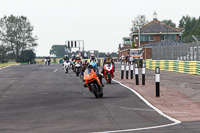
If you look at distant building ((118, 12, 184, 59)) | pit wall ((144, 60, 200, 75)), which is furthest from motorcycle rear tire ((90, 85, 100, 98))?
distant building ((118, 12, 184, 59))

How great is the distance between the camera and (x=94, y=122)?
8.82 meters

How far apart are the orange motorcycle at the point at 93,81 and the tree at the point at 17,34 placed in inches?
4023

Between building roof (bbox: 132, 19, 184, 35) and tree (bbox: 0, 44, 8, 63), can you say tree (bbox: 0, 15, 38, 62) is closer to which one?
tree (bbox: 0, 44, 8, 63)

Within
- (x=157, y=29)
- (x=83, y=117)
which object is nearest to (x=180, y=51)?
(x=83, y=117)

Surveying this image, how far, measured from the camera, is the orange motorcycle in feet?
46.5

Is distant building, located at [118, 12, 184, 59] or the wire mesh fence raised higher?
distant building, located at [118, 12, 184, 59]

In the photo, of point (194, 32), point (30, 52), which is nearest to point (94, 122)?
point (30, 52)

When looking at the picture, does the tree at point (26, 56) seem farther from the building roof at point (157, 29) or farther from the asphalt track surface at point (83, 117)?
the asphalt track surface at point (83, 117)

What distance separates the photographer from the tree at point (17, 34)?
11519 cm

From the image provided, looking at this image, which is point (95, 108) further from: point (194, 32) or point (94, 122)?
point (194, 32)

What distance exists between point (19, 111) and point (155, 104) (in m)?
4.00

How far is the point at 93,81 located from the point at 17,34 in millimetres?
105653

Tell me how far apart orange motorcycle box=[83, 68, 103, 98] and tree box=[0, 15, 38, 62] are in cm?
10218

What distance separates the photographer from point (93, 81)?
14289 millimetres
